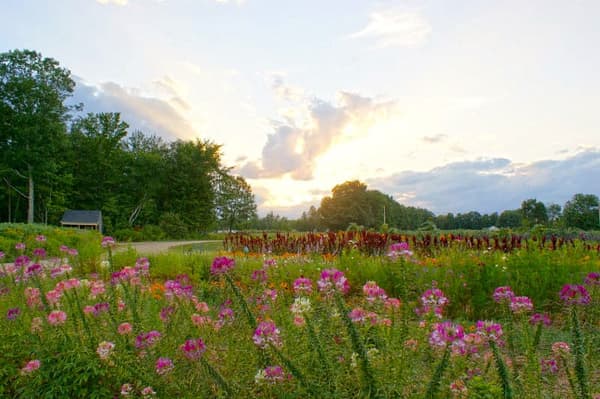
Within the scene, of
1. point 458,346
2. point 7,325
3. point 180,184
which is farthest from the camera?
point 180,184

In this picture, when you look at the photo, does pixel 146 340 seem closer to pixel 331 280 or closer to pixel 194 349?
pixel 194 349

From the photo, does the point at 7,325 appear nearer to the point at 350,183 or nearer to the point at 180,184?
the point at 180,184

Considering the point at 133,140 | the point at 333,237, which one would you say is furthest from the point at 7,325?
the point at 133,140

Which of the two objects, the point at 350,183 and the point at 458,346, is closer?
the point at 458,346

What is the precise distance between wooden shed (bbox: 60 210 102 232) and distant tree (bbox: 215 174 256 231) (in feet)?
44.5

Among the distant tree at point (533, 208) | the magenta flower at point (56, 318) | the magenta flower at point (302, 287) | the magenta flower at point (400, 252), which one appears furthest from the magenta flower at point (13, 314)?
the distant tree at point (533, 208)

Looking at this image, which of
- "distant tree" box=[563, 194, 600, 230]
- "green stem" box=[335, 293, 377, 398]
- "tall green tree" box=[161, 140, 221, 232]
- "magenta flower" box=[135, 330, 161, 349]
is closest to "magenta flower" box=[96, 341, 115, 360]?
"magenta flower" box=[135, 330, 161, 349]

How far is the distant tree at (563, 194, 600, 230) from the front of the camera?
43.1 meters

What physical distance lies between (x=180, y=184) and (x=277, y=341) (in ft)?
126

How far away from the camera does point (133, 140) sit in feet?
159

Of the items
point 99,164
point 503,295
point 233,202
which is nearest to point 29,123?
point 99,164

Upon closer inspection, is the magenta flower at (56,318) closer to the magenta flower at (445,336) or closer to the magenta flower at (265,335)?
the magenta flower at (265,335)

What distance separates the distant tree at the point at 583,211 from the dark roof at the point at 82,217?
144 ft

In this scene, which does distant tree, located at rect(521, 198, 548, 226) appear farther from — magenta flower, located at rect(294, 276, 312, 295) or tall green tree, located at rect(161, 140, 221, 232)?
magenta flower, located at rect(294, 276, 312, 295)
